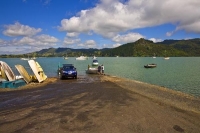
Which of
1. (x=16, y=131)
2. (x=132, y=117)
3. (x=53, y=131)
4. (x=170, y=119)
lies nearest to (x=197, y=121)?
(x=170, y=119)

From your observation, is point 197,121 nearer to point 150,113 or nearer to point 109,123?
point 150,113

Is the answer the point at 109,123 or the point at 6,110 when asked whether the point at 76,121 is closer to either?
the point at 109,123

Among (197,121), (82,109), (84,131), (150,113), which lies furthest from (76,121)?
(197,121)

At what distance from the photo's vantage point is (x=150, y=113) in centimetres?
1252

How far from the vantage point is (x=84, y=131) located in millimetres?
8906

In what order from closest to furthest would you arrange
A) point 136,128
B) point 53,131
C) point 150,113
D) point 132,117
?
1. point 53,131
2. point 136,128
3. point 132,117
4. point 150,113

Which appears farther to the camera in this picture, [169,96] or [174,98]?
[169,96]

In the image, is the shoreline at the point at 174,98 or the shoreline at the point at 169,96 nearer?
the shoreline at the point at 174,98

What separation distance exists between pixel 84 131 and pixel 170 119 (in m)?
5.16

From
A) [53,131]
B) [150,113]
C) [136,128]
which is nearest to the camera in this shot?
[53,131]

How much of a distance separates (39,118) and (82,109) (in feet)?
9.86

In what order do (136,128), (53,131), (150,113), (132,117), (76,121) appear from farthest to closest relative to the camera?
1. (150,113)
2. (132,117)
3. (76,121)
4. (136,128)
5. (53,131)

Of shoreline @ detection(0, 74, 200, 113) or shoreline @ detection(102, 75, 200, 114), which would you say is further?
shoreline @ detection(0, 74, 200, 113)

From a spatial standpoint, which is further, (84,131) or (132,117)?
(132,117)
